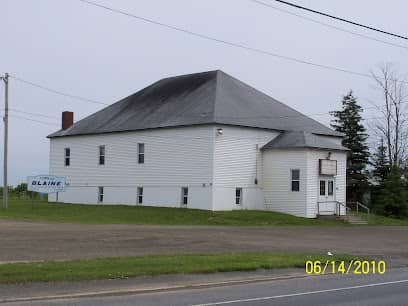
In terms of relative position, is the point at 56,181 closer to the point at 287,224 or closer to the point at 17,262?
the point at 287,224

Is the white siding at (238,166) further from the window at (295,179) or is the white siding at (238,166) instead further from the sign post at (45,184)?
the sign post at (45,184)

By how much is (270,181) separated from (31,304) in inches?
1378

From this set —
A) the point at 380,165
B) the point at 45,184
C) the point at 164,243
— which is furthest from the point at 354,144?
the point at 164,243

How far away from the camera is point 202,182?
4356cm

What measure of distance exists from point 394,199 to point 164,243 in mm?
35189

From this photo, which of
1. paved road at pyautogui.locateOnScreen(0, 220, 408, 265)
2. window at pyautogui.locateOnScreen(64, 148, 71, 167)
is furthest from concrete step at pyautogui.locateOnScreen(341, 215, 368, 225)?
window at pyautogui.locateOnScreen(64, 148, 71, 167)

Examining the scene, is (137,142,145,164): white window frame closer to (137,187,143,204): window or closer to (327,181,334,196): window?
(137,187,143,204): window

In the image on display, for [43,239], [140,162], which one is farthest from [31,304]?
[140,162]

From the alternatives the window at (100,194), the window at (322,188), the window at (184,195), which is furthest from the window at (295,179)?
the window at (100,194)

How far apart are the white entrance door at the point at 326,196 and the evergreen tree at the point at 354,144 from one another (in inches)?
615

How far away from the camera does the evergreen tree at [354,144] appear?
201 feet

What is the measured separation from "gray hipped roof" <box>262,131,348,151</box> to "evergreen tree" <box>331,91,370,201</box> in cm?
1575
